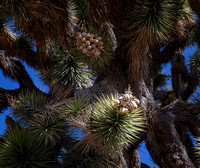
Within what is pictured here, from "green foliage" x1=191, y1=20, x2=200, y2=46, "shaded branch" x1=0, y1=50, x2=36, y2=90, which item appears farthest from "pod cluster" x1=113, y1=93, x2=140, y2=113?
"green foliage" x1=191, y1=20, x2=200, y2=46

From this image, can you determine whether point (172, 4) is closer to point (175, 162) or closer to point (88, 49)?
point (88, 49)

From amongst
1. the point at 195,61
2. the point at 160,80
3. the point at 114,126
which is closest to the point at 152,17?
the point at 114,126

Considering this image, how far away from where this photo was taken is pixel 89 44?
2586 mm

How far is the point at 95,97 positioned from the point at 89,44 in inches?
27.8

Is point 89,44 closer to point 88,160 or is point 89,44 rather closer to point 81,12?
point 81,12

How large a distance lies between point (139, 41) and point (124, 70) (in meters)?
0.63

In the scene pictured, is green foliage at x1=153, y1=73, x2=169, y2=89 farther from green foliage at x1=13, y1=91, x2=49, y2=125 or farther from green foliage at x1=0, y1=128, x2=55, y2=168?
green foliage at x1=0, y1=128, x2=55, y2=168

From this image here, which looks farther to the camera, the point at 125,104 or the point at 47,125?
the point at 47,125

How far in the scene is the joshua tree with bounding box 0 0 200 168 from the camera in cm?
222

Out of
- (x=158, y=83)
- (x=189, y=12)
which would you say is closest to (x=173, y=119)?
(x=189, y=12)

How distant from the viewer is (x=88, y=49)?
2592mm

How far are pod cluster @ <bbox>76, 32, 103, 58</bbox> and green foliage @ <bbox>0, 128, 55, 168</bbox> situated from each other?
0.99 metres

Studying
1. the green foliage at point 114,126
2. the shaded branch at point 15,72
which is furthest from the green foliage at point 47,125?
the shaded branch at point 15,72

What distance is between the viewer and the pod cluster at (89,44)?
2.57 m
